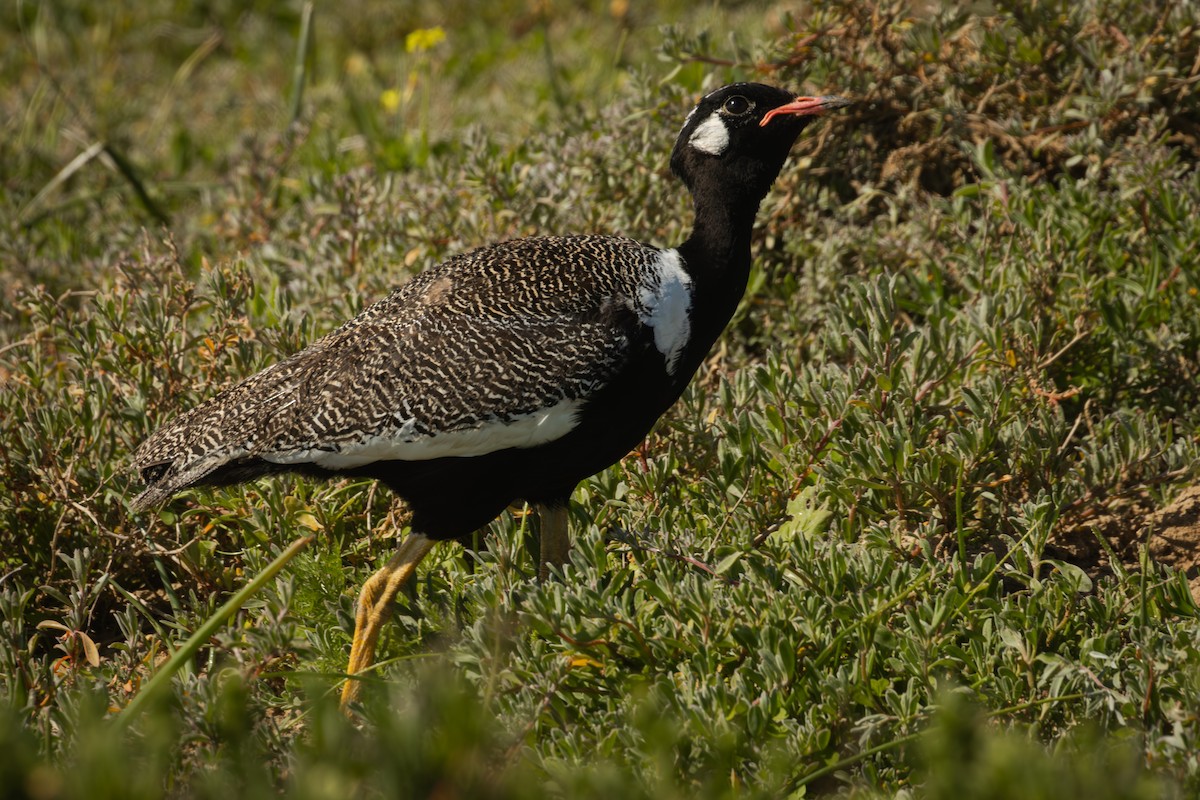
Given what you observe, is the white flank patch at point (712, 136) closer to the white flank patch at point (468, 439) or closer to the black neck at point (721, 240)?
the black neck at point (721, 240)

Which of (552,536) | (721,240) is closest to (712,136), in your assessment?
(721,240)

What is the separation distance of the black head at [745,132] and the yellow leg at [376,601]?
55.0 inches

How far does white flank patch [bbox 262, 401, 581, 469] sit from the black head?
0.92 meters

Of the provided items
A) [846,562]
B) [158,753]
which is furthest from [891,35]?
[158,753]

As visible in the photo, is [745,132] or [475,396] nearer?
[475,396]

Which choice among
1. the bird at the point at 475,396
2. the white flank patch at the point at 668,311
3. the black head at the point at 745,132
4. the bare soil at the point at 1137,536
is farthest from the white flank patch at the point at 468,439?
the bare soil at the point at 1137,536

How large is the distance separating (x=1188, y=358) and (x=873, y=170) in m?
1.55

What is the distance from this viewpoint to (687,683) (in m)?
2.85

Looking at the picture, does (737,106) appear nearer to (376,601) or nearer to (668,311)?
(668,311)

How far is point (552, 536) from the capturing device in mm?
3639

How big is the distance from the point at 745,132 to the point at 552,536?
1343 mm

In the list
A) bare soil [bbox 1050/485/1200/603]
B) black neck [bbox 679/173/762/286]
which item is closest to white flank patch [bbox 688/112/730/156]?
black neck [bbox 679/173/762/286]

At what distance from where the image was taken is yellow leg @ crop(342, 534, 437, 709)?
133 inches

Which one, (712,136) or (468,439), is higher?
(712,136)
